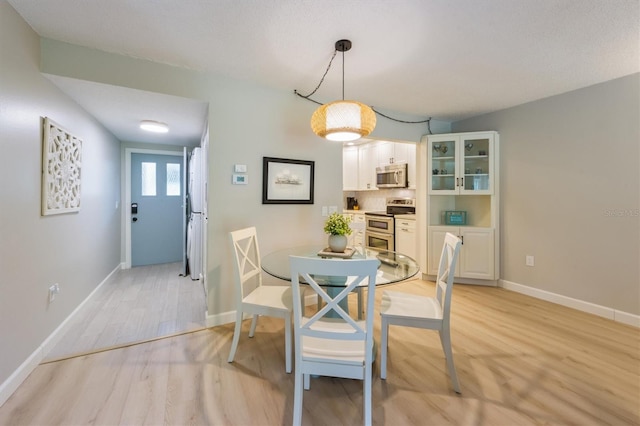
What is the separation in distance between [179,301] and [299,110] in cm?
252

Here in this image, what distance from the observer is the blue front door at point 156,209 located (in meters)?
4.52

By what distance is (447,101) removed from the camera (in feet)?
10.6

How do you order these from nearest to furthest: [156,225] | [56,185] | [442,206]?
1. [56,185]
2. [442,206]
3. [156,225]

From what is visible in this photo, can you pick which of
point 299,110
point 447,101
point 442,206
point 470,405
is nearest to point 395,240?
point 442,206

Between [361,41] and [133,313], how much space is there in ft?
10.6

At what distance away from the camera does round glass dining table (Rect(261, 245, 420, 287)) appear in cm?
164

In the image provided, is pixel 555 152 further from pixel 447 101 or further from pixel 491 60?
pixel 491 60

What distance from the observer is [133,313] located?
2.73 meters

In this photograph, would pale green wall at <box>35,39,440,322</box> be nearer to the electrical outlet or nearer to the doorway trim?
the electrical outlet

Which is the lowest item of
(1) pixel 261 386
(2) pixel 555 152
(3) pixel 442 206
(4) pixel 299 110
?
(1) pixel 261 386

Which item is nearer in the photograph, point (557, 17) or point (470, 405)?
point (470, 405)

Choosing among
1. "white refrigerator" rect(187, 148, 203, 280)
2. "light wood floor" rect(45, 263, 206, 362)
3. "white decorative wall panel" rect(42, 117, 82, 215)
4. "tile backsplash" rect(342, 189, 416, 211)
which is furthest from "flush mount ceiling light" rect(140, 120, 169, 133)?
"tile backsplash" rect(342, 189, 416, 211)

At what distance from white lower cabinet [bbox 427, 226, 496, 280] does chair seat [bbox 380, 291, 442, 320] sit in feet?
6.66

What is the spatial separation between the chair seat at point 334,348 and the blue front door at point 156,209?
13.5 feet
